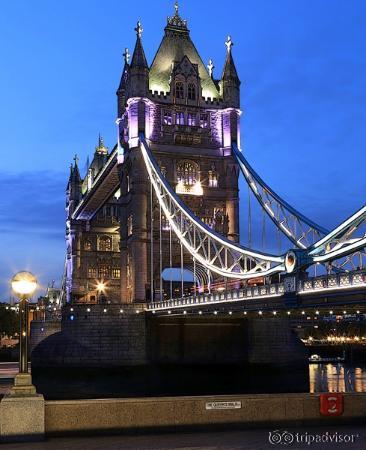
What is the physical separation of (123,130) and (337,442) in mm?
60113

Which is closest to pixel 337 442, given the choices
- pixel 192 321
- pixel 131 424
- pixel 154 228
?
pixel 131 424

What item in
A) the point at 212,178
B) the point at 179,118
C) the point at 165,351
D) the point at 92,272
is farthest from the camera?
the point at 92,272

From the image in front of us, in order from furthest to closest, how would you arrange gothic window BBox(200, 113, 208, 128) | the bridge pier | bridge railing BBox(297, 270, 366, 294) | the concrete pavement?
gothic window BBox(200, 113, 208, 128), the bridge pier, bridge railing BBox(297, 270, 366, 294), the concrete pavement

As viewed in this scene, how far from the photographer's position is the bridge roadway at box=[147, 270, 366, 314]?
28.7 meters

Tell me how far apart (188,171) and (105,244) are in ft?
107

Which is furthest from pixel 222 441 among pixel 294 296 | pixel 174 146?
pixel 174 146

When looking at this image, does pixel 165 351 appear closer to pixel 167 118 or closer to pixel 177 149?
pixel 177 149

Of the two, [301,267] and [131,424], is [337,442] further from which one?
[301,267]

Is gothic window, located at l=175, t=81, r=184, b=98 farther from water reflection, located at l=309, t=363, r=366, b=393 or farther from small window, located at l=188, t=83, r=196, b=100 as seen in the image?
water reflection, located at l=309, t=363, r=366, b=393

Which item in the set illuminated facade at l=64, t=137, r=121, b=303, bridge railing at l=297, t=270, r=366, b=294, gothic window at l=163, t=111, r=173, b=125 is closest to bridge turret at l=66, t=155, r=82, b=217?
illuminated facade at l=64, t=137, r=121, b=303

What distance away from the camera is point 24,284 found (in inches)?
A: 564

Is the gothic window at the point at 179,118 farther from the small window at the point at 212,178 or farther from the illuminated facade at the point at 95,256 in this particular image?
the illuminated facade at the point at 95,256

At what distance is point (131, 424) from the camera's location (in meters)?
14.6

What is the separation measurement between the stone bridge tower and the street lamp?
4856 cm
